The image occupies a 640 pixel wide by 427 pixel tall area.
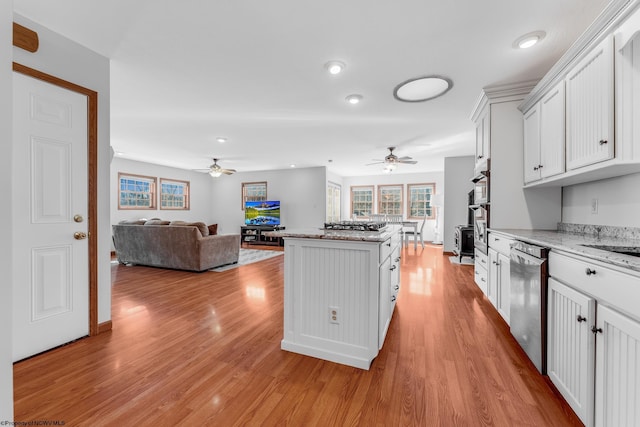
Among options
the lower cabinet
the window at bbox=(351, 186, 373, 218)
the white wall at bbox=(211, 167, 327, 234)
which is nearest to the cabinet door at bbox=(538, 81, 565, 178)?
the lower cabinet

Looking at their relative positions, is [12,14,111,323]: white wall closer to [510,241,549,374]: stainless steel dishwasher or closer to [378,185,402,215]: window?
[510,241,549,374]: stainless steel dishwasher

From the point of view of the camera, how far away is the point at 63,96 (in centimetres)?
211

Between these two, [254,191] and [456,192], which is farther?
[254,191]

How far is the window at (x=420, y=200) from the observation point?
9164 mm

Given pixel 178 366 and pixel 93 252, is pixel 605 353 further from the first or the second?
pixel 93 252

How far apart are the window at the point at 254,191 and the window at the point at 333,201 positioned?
2132mm

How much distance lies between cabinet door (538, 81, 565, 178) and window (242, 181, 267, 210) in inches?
301

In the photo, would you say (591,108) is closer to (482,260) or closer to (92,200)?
(482,260)

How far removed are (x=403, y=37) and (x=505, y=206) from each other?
2.03 metres

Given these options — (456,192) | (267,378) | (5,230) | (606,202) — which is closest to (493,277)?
(606,202)

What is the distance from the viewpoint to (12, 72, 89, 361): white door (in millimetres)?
1911

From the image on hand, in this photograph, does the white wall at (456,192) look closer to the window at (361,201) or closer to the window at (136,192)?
the window at (361,201)

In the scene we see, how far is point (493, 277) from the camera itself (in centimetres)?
275

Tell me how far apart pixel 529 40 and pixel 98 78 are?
3492 millimetres
